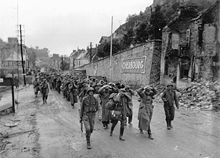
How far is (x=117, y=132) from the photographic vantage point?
31.9 feet

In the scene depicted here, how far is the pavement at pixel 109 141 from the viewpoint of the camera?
7.37 meters

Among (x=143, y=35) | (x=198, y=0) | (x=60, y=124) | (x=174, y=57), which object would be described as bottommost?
(x=60, y=124)

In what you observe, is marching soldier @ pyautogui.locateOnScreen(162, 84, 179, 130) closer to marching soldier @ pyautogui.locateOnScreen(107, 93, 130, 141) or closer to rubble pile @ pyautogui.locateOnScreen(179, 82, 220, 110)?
marching soldier @ pyautogui.locateOnScreen(107, 93, 130, 141)

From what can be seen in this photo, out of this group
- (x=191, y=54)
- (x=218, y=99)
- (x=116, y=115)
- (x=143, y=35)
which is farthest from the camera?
(x=143, y=35)

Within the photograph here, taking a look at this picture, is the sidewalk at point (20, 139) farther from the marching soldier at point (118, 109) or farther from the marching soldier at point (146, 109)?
the marching soldier at point (146, 109)

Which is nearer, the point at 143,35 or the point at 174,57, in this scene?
the point at 174,57

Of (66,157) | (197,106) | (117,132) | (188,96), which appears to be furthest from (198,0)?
(66,157)

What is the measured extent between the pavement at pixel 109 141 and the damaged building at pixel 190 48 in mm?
8218

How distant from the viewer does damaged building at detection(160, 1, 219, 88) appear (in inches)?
782

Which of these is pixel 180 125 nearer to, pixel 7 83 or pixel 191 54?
pixel 7 83

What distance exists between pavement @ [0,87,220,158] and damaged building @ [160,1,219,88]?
8.22 metres

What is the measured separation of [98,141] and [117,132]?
1319 mm

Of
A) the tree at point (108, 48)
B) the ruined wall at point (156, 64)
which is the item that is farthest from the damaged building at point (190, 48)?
the tree at point (108, 48)

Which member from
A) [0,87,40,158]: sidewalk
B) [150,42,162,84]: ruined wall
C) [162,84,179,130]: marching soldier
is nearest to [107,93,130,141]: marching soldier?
[162,84,179,130]: marching soldier
